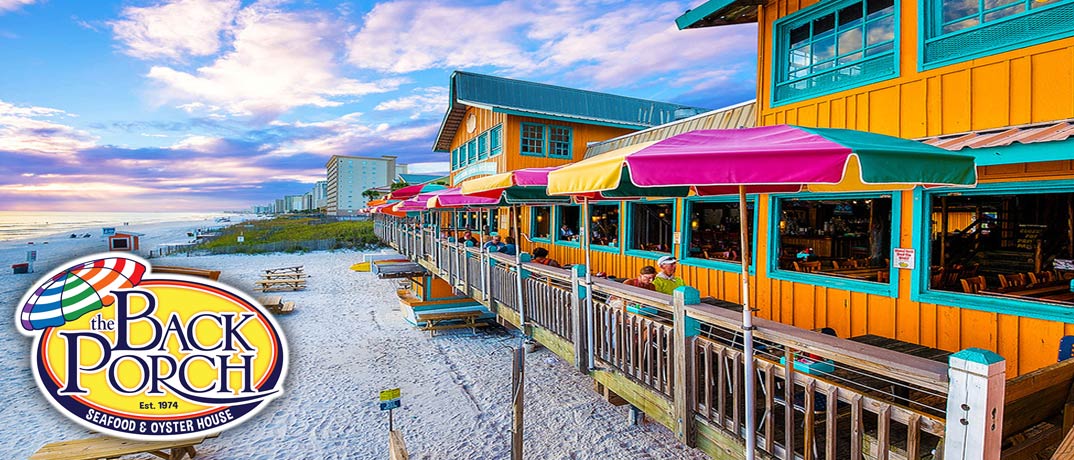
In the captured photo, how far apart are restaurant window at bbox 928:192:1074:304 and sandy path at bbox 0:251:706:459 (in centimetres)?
430

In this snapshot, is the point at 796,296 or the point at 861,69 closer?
the point at 861,69

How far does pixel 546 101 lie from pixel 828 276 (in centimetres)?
1282

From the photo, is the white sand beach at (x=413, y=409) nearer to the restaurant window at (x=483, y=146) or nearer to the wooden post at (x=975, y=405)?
the wooden post at (x=975, y=405)

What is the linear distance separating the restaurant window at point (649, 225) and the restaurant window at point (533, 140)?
5.76m

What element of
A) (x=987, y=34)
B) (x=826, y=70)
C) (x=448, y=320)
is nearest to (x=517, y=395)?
(x=826, y=70)

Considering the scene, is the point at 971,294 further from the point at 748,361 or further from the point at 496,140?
the point at 496,140

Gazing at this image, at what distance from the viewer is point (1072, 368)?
2629 mm

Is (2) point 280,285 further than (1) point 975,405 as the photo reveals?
Yes

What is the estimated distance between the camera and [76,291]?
2.40 meters

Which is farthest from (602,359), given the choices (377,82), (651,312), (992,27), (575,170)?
(377,82)

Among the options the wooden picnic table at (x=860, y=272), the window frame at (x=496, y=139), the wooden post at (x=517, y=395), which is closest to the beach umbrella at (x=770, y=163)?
the wooden post at (x=517, y=395)

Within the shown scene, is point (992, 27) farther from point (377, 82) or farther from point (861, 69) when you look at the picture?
point (377, 82)

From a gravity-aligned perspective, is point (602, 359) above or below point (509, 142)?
below

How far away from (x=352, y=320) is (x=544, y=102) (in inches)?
413
